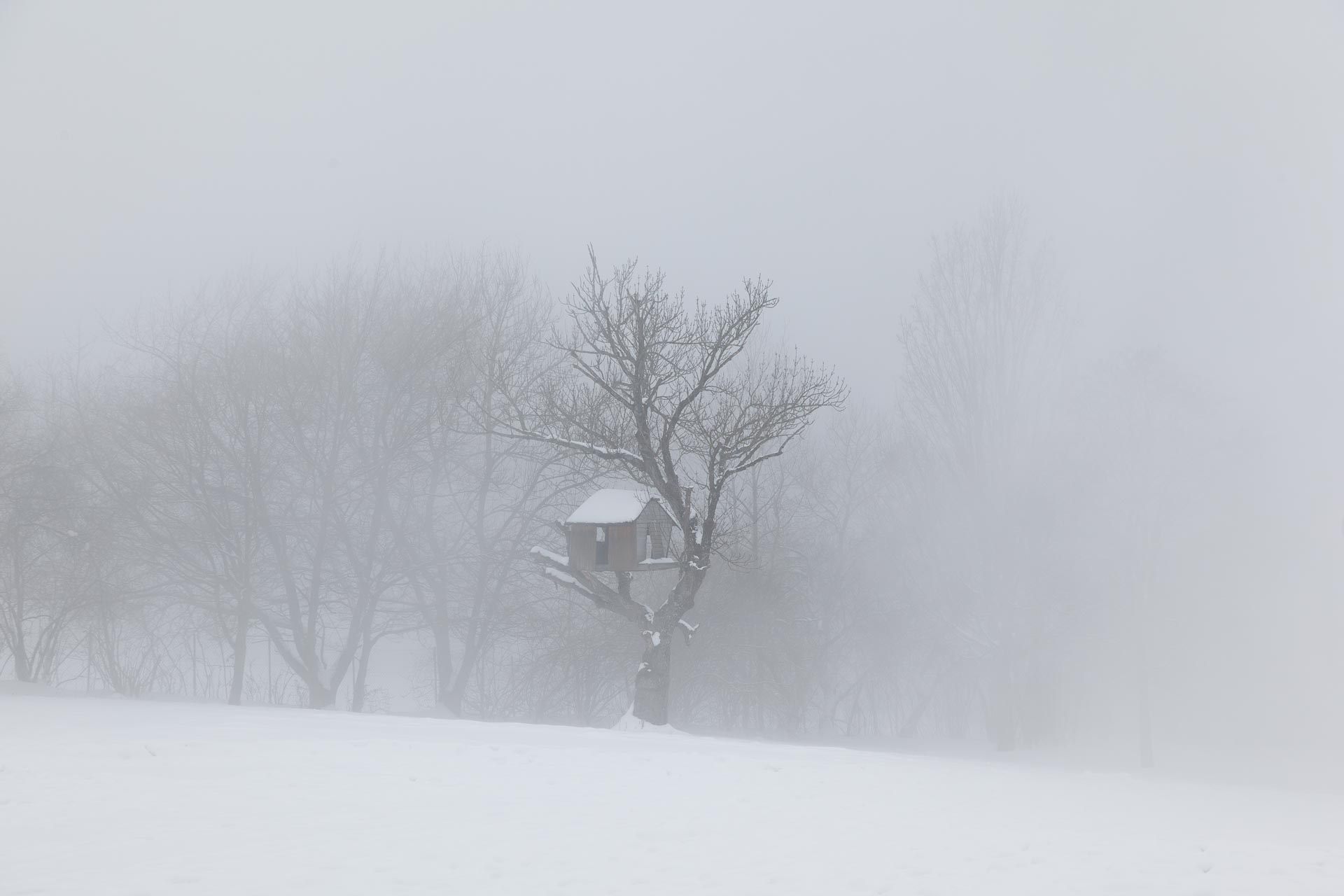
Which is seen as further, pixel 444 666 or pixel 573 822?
pixel 444 666

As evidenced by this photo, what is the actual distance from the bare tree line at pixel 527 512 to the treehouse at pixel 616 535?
0.41 metres

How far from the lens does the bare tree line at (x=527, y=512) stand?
16469 millimetres

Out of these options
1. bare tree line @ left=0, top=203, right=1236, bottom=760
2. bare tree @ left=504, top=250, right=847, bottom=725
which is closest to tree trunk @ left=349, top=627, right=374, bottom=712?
bare tree line @ left=0, top=203, right=1236, bottom=760

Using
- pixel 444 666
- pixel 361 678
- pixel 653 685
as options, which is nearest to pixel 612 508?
pixel 653 685

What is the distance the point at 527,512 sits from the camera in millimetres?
22578

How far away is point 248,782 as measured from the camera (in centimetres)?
838

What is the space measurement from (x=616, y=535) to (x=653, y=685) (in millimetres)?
2401

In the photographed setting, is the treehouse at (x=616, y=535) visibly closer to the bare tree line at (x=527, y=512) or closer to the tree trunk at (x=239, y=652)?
the bare tree line at (x=527, y=512)

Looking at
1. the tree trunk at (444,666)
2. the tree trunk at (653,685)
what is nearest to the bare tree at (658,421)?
the tree trunk at (653,685)

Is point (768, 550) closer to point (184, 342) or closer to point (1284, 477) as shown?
point (1284, 477)

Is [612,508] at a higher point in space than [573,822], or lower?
higher

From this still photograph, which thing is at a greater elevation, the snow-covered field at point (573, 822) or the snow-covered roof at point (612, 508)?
the snow-covered roof at point (612, 508)

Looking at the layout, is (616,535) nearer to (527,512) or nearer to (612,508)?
(612,508)

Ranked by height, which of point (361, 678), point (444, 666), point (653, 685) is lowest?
point (361, 678)
